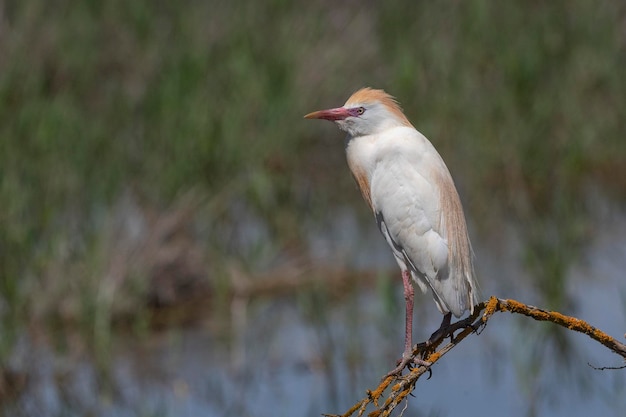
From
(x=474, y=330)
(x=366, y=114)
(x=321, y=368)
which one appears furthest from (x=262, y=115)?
(x=474, y=330)

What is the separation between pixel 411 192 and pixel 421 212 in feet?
0.27

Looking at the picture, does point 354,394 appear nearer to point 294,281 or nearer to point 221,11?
point 294,281

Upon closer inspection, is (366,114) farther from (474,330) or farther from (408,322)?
(474,330)

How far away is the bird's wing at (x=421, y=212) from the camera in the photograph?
3.85 m

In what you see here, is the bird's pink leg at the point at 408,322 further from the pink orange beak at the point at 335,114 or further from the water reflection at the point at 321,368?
the water reflection at the point at 321,368

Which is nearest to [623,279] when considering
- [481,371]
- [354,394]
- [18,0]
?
[481,371]

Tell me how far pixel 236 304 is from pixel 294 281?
44 centimetres

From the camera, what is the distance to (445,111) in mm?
8375

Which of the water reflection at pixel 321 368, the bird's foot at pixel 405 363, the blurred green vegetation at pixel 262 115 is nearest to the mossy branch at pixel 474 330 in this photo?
the bird's foot at pixel 405 363

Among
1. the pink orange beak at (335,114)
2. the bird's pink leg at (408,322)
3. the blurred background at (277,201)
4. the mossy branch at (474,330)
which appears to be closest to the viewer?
the mossy branch at (474,330)

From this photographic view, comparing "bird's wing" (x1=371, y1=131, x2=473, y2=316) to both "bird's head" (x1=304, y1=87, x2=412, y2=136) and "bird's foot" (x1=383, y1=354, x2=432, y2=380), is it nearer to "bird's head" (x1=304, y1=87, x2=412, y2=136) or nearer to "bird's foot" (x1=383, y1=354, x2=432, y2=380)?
"bird's head" (x1=304, y1=87, x2=412, y2=136)

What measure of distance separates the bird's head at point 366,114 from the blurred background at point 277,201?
5.55 feet

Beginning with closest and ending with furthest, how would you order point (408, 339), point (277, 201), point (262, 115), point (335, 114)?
point (408, 339), point (335, 114), point (277, 201), point (262, 115)

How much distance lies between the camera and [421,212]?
3.93 meters
